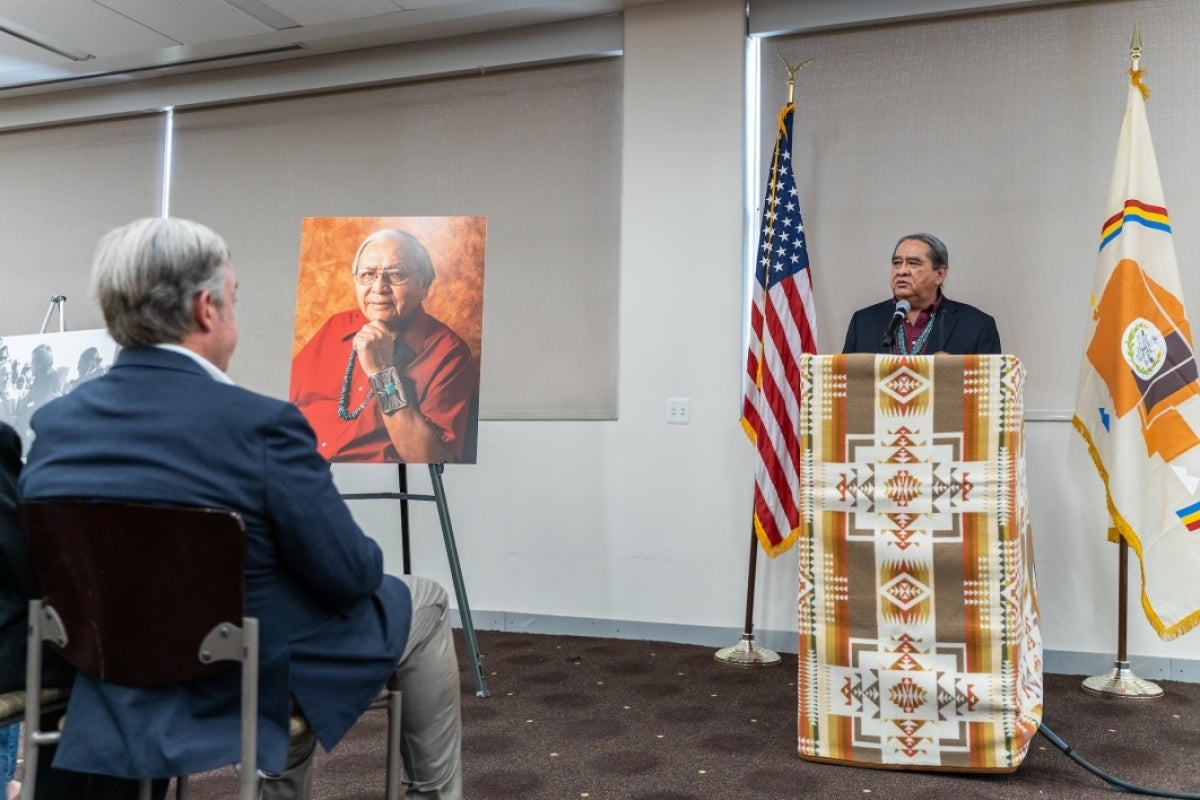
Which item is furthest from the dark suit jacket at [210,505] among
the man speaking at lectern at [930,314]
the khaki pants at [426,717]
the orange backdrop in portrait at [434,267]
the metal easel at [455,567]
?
the man speaking at lectern at [930,314]

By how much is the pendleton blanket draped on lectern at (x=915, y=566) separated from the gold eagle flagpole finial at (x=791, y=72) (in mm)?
1662

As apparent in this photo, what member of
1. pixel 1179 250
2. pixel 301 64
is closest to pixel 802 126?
pixel 1179 250

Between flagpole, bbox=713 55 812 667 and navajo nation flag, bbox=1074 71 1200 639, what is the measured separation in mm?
1200

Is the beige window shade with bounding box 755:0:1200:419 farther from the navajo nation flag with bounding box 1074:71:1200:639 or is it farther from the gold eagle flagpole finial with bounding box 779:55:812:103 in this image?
the navajo nation flag with bounding box 1074:71:1200:639

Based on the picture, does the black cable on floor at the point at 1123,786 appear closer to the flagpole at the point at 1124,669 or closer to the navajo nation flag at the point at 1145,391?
the navajo nation flag at the point at 1145,391

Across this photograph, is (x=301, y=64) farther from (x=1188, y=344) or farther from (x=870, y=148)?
(x=1188, y=344)

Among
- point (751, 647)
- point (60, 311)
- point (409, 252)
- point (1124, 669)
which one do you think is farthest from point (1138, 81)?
point (60, 311)

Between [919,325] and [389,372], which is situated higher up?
[919,325]

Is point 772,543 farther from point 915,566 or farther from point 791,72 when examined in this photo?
point 791,72

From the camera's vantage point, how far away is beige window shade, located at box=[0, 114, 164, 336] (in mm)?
5258

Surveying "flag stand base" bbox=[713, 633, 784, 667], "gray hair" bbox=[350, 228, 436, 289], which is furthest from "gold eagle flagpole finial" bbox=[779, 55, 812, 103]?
"flag stand base" bbox=[713, 633, 784, 667]

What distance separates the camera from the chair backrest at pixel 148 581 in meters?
1.28

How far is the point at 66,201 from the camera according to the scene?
A: 17.8 ft

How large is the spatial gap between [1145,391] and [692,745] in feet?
6.00
